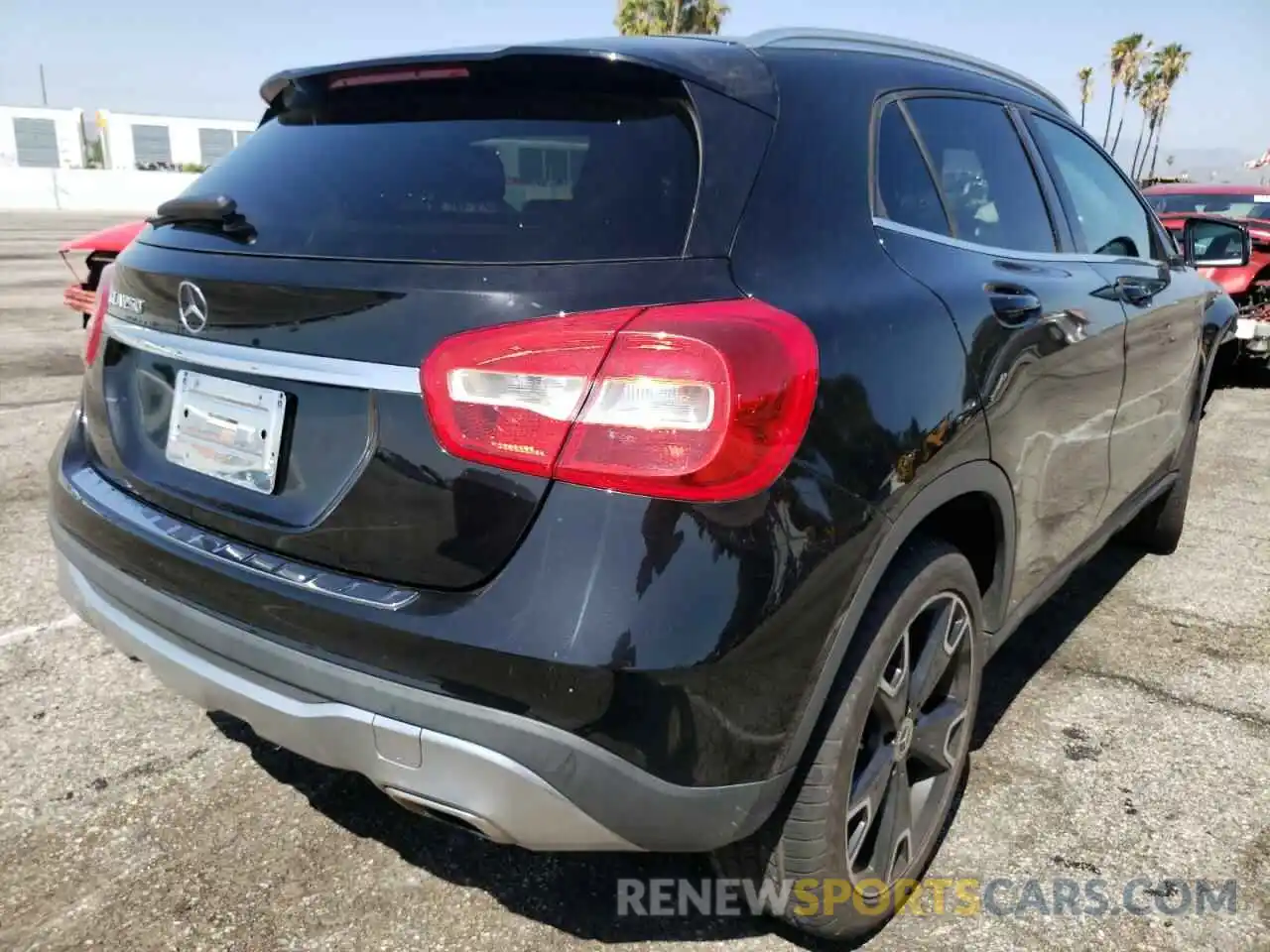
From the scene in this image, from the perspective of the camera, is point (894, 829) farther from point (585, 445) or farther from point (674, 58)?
point (674, 58)

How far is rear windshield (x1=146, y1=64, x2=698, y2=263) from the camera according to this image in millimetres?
1730

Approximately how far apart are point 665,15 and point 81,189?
78.2 feet

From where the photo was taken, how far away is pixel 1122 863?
240 centimetres

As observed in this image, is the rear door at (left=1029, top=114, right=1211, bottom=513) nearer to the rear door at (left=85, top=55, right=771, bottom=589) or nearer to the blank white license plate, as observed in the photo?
the rear door at (left=85, top=55, right=771, bottom=589)

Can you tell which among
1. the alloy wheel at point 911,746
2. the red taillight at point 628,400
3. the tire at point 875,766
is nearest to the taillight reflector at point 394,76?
the red taillight at point 628,400

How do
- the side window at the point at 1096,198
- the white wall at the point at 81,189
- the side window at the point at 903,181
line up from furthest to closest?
1. the white wall at the point at 81,189
2. the side window at the point at 1096,198
3. the side window at the point at 903,181

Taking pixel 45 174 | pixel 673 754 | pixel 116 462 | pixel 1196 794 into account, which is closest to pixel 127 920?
pixel 116 462

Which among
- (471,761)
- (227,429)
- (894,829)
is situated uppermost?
(227,429)

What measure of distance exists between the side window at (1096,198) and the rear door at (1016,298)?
207 mm

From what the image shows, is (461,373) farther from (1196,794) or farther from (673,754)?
(1196,794)

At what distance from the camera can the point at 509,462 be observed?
1610mm

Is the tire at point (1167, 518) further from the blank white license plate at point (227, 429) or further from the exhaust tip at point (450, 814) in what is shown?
the blank white license plate at point (227, 429)

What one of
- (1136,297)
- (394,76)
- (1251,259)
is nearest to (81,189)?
(1251,259)

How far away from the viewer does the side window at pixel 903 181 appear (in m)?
2.15
